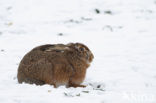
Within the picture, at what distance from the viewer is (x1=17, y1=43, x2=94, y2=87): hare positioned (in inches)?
195

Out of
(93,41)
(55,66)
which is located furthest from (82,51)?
(93,41)

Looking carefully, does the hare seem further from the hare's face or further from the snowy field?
the snowy field

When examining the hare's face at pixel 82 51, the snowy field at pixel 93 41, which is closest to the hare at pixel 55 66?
the hare's face at pixel 82 51

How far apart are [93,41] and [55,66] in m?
2.93

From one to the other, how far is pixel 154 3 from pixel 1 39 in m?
4.23

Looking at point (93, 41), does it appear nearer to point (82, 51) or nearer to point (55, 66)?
point (82, 51)

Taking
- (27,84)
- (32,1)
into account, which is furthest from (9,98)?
(32,1)

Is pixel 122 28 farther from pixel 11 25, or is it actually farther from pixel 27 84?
pixel 27 84

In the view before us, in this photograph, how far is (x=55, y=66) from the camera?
500 cm

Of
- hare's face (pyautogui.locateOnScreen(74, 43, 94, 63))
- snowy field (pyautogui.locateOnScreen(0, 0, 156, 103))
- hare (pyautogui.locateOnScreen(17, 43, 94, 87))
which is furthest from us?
hare's face (pyautogui.locateOnScreen(74, 43, 94, 63))

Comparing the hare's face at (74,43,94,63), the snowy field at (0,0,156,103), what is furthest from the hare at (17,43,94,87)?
the snowy field at (0,0,156,103)

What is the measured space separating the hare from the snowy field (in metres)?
0.15

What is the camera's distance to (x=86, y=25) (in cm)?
873

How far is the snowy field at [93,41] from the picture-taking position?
475 centimetres
